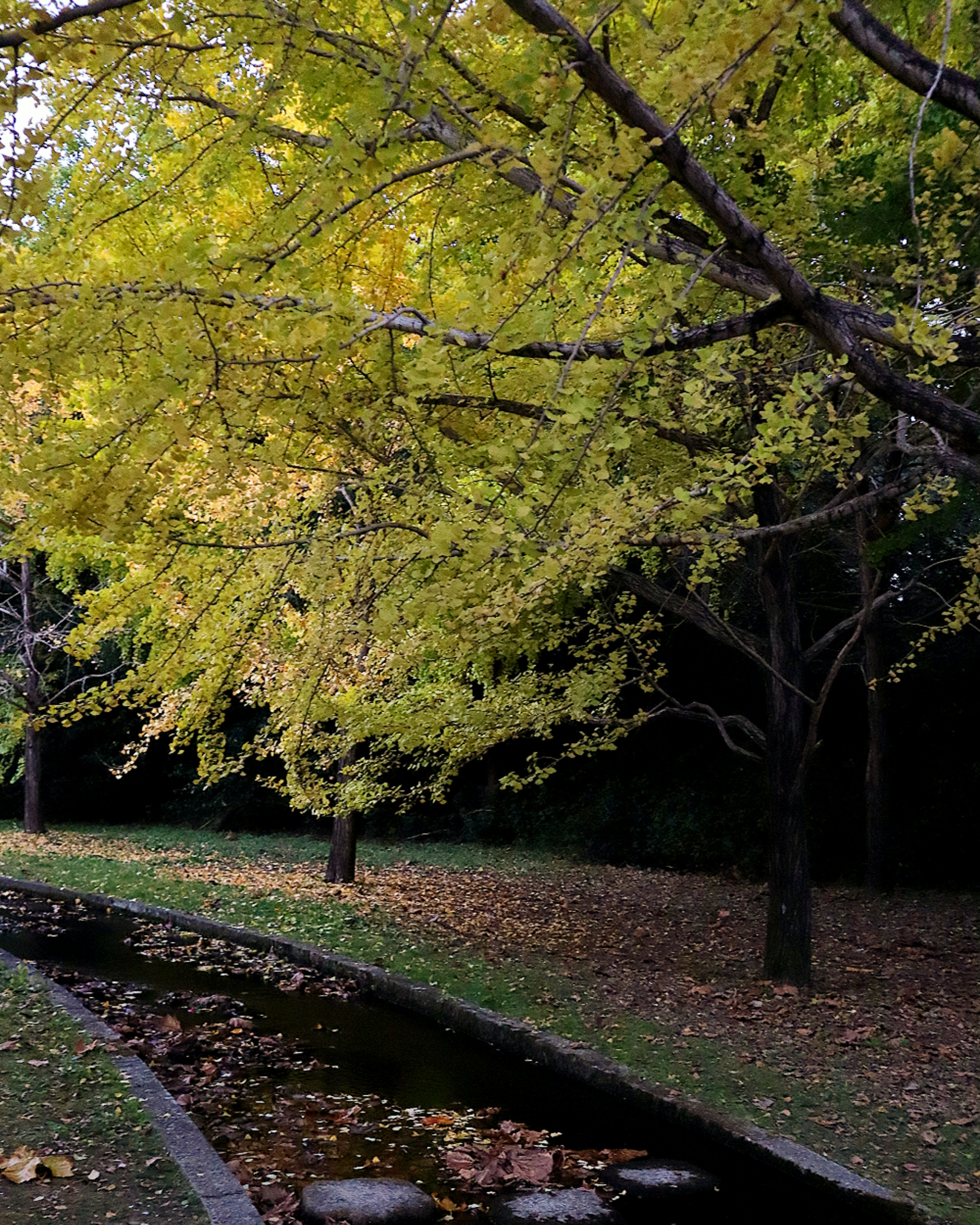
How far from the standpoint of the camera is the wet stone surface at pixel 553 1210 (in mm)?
4633

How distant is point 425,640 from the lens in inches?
348

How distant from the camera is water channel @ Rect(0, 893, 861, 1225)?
5.16 metres

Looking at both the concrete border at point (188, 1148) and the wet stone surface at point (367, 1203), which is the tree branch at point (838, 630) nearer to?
the wet stone surface at point (367, 1203)

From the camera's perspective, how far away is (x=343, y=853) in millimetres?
14141

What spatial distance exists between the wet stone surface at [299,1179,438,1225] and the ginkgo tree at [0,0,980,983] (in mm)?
2583

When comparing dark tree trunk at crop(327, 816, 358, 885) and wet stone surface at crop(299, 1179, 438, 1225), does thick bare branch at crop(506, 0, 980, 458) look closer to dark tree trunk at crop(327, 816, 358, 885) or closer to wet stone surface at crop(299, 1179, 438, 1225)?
wet stone surface at crop(299, 1179, 438, 1225)

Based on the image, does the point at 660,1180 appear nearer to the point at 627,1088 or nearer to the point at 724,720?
the point at 627,1088

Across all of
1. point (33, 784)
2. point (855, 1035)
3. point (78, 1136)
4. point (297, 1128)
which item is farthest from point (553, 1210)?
point (33, 784)

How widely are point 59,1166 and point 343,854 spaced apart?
32.4ft

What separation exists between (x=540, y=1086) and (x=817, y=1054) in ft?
6.25

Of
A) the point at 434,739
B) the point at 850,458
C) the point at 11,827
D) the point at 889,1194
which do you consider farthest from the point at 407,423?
the point at 11,827

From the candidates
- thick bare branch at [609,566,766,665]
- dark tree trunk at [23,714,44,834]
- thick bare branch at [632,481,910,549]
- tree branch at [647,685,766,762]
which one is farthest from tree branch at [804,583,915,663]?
dark tree trunk at [23,714,44,834]

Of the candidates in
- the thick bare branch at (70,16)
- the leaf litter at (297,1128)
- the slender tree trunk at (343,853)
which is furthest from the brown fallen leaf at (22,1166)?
the slender tree trunk at (343,853)

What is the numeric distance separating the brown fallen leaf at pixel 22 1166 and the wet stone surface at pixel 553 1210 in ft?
6.38
